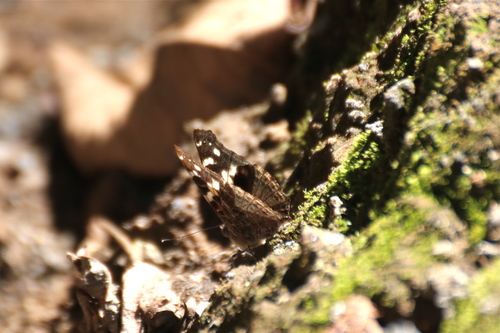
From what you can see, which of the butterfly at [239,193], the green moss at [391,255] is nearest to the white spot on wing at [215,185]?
the butterfly at [239,193]

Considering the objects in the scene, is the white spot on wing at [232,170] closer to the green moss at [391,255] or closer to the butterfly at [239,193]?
the butterfly at [239,193]

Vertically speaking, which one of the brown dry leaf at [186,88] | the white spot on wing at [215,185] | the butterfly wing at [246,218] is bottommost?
the butterfly wing at [246,218]

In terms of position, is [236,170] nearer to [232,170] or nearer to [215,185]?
[232,170]

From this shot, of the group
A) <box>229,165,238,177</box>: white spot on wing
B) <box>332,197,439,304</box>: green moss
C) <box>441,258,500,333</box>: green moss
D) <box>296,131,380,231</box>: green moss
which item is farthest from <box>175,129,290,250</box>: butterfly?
<box>441,258,500,333</box>: green moss

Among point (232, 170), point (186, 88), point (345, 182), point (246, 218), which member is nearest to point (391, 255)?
point (345, 182)

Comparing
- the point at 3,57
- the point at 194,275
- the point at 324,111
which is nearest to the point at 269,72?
the point at 324,111

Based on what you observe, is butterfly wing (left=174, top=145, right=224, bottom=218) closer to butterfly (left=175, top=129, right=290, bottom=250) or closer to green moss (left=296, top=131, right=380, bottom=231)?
butterfly (left=175, top=129, right=290, bottom=250)
